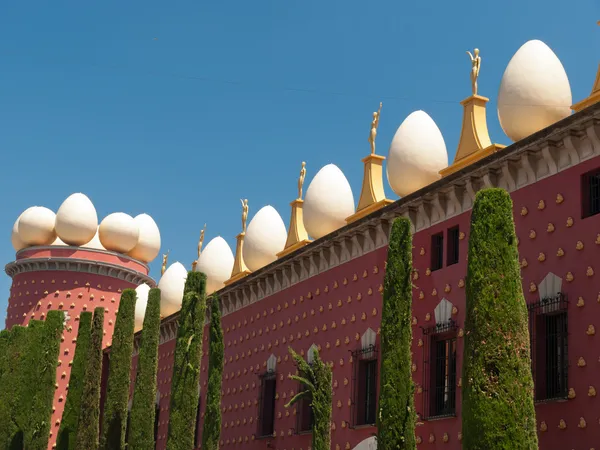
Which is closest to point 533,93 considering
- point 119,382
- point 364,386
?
point 364,386

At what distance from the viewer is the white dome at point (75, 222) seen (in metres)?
35.6

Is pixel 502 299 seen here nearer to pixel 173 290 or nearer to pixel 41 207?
pixel 173 290

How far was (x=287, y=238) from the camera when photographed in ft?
81.0

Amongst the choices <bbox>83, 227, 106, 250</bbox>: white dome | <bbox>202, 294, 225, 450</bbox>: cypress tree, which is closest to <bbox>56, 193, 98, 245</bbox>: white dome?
<bbox>83, 227, 106, 250</bbox>: white dome

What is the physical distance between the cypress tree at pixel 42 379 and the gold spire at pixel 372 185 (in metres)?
10.9

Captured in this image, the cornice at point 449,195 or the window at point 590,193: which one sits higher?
the cornice at point 449,195

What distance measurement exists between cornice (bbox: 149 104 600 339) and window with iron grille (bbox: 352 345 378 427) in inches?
91.1

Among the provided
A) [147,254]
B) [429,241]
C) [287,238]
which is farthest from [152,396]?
[147,254]

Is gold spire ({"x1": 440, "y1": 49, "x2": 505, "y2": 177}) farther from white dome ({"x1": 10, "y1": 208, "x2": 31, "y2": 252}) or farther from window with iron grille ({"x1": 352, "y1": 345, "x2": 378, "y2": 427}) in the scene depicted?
white dome ({"x1": 10, "y1": 208, "x2": 31, "y2": 252})

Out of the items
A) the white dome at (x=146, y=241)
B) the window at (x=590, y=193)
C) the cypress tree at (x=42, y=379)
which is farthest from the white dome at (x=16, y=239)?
the window at (x=590, y=193)

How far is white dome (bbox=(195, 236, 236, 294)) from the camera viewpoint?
29.6 metres

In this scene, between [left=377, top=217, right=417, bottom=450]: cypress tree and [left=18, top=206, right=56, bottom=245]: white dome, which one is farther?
[left=18, top=206, right=56, bottom=245]: white dome

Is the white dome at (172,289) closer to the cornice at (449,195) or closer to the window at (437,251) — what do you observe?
the cornice at (449,195)

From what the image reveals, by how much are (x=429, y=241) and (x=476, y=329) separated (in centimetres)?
580
